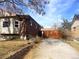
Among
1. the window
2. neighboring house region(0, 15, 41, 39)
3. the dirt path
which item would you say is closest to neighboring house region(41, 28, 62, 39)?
neighboring house region(0, 15, 41, 39)

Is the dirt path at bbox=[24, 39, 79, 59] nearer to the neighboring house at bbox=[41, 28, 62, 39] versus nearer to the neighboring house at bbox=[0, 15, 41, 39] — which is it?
the neighboring house at bbox=[0, 15, 41, 39]

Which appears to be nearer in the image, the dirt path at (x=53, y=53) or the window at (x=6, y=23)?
the dirt path at (x=53, y=53)

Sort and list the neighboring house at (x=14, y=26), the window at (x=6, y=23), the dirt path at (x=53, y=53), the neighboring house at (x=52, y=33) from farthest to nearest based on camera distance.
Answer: the neighboring house at (x=52, y=33) < the window at (x=6, y=23) < the neighboring house at (x=14, y=26) < the dirt path at (x=53, y=53)

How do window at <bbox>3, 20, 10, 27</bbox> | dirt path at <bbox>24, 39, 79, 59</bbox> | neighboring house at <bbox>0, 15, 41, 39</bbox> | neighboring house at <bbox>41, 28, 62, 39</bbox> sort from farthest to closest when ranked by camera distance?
neighboring house at <bbox>41, 28, 62, 39</bbox> < window at <bbox>3, 20, 10, 27</bbox> < neighboring house at <bbox>0, 15, 41, 39</bbox> < dirt path at <bbox>24, 39, 79, 59</bbox>

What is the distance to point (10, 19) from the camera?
34531 millimetres

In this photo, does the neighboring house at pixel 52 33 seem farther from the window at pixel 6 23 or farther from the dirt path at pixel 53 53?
the dirt path at pixel 53 53

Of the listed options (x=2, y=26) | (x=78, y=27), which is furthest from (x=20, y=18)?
(x=78, y=27)

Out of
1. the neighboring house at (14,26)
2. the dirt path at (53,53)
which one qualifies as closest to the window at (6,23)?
the neighboring house at (14,26)

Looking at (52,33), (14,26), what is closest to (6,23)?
(14,26)

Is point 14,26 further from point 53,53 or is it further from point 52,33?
point 53,53

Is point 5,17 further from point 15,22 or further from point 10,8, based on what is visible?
point 10,8

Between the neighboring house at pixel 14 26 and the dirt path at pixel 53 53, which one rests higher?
the neighboring house at pixel 14 26

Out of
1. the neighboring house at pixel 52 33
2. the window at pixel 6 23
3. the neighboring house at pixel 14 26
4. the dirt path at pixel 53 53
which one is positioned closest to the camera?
the dirt path at pixel 53 53

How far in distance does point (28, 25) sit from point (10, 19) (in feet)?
11.8
